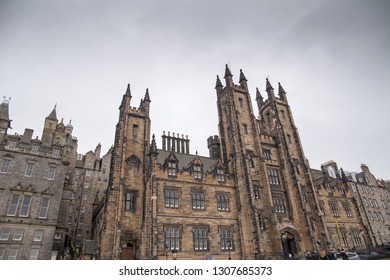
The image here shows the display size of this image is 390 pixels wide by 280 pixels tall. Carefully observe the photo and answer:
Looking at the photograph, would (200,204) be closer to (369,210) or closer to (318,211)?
(318,211)

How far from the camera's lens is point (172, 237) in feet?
85.4

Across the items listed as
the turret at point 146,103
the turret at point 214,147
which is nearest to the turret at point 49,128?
the turret at point 146,103

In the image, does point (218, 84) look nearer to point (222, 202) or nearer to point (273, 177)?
point (273, 177)

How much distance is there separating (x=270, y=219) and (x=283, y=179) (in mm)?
6894

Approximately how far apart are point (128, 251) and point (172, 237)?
463 centimetres

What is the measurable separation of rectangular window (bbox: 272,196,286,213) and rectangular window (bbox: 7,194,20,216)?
1254 inches

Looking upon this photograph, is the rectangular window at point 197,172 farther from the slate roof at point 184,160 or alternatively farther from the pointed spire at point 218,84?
the pointed spire at point 218,84

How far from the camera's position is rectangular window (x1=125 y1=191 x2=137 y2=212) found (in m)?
27.0

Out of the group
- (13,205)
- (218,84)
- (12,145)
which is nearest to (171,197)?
(13,205)

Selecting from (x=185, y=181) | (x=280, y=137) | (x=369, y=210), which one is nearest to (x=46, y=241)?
(x=185, y=181)

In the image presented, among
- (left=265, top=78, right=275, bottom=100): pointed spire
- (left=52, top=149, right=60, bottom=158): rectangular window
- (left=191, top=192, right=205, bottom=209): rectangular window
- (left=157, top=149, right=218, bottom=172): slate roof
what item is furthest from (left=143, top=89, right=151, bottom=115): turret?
(left=265, top=78, right=275, bottom=100): pointed spire

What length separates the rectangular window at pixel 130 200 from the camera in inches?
1061

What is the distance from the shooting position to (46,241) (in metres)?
29.5

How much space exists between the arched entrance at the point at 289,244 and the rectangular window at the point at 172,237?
43.4ft
